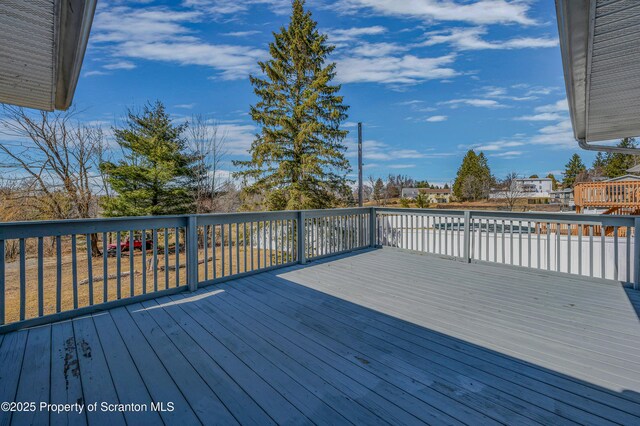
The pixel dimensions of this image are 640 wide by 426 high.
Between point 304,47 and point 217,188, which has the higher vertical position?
point 304,47

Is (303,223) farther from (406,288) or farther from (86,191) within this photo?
(86,191)

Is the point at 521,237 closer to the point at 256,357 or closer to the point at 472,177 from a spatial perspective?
the point at 256,357

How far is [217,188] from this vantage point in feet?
39.9

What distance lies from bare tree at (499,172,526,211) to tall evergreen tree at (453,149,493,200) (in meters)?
2.45

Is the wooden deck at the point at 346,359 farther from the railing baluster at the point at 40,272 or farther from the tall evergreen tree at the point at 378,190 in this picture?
the tall evergreen tree at the point at 378,190

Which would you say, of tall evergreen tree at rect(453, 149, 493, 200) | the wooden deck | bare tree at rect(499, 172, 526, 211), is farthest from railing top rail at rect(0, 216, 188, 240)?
tall evergreen tree at rect(453, 149, 493, 200)

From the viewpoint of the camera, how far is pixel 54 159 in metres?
9.25

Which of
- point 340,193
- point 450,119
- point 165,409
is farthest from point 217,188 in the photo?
point 450,119

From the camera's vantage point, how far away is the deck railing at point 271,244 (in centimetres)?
279

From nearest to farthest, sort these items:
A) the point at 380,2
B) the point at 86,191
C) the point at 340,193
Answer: the point at 380,2
the point at 86,191
the point at 340,193

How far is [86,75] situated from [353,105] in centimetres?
841

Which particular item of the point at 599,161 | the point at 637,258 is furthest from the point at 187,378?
the point at 599,161

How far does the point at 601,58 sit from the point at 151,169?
10778mm

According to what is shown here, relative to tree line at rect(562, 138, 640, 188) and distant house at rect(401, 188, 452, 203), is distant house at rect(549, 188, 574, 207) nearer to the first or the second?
tree line at rect(562, 138, 640, 188)
